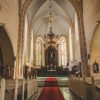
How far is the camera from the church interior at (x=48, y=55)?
4711mm

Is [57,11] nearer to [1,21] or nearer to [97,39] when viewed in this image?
[97,39]

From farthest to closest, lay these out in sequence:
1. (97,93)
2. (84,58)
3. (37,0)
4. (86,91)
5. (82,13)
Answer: (37,0)
(82,13)
(84,58)
(86,91)
(97,93)

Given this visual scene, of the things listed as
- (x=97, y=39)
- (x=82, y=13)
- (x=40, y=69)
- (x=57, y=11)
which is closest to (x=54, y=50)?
(x=40, y=69)

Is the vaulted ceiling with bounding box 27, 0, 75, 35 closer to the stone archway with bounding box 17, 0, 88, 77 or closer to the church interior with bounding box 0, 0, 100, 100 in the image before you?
the church interior with bounding box 0, 0, 100, 100

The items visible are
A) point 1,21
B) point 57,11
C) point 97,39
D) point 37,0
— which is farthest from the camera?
point 57,11

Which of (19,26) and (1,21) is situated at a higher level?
(19,26)

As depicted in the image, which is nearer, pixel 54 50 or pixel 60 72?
pixel 60 72

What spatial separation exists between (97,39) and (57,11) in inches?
354

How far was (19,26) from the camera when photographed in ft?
39.0

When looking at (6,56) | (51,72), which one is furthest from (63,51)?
(6,56)

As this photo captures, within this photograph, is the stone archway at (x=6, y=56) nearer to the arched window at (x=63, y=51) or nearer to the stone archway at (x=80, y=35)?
Result: the stone archway at (x=80, y=35)

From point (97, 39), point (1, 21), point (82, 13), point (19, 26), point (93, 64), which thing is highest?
point (82, 13)

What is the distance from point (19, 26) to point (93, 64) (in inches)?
269

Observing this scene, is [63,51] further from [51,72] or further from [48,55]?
[51,72]
